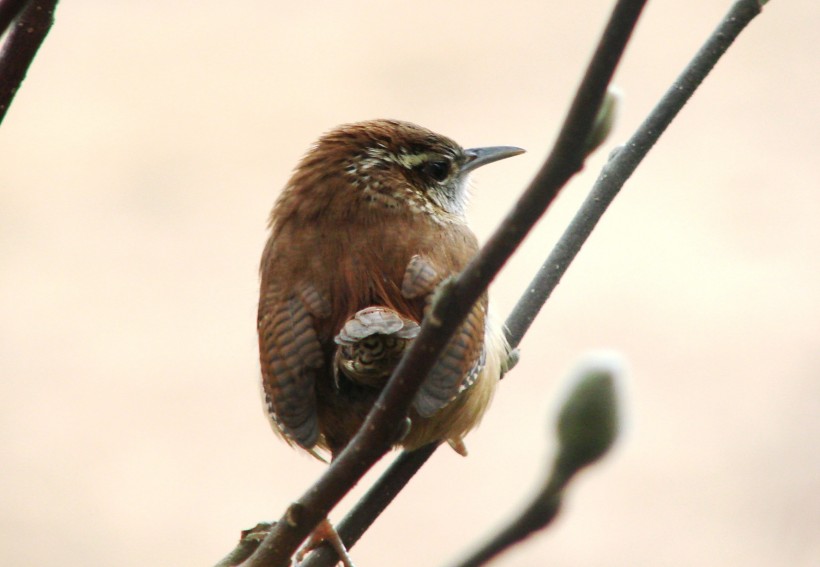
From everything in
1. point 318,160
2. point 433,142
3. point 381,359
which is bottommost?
point 381,359

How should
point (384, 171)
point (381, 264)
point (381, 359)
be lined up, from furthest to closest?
point (384, 171) → point (381, 264) → point (381, 359)

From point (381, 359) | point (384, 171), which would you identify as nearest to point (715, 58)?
point (381, 359)

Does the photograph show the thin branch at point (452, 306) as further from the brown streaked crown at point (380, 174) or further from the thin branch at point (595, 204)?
the brown streaked crown at point (380, 174)

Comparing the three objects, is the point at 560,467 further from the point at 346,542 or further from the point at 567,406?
the point at 346,542

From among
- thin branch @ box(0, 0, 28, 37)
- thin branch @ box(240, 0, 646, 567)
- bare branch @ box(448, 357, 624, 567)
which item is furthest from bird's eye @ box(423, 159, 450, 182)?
bare branch @ box(448, 357, 624, 567)

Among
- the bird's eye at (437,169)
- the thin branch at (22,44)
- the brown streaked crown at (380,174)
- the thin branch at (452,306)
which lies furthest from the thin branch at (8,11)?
the bird's eye at (437,169)

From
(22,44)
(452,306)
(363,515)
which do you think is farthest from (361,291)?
(452,306)

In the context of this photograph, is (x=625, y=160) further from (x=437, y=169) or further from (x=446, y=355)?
(x=437, y=169)
